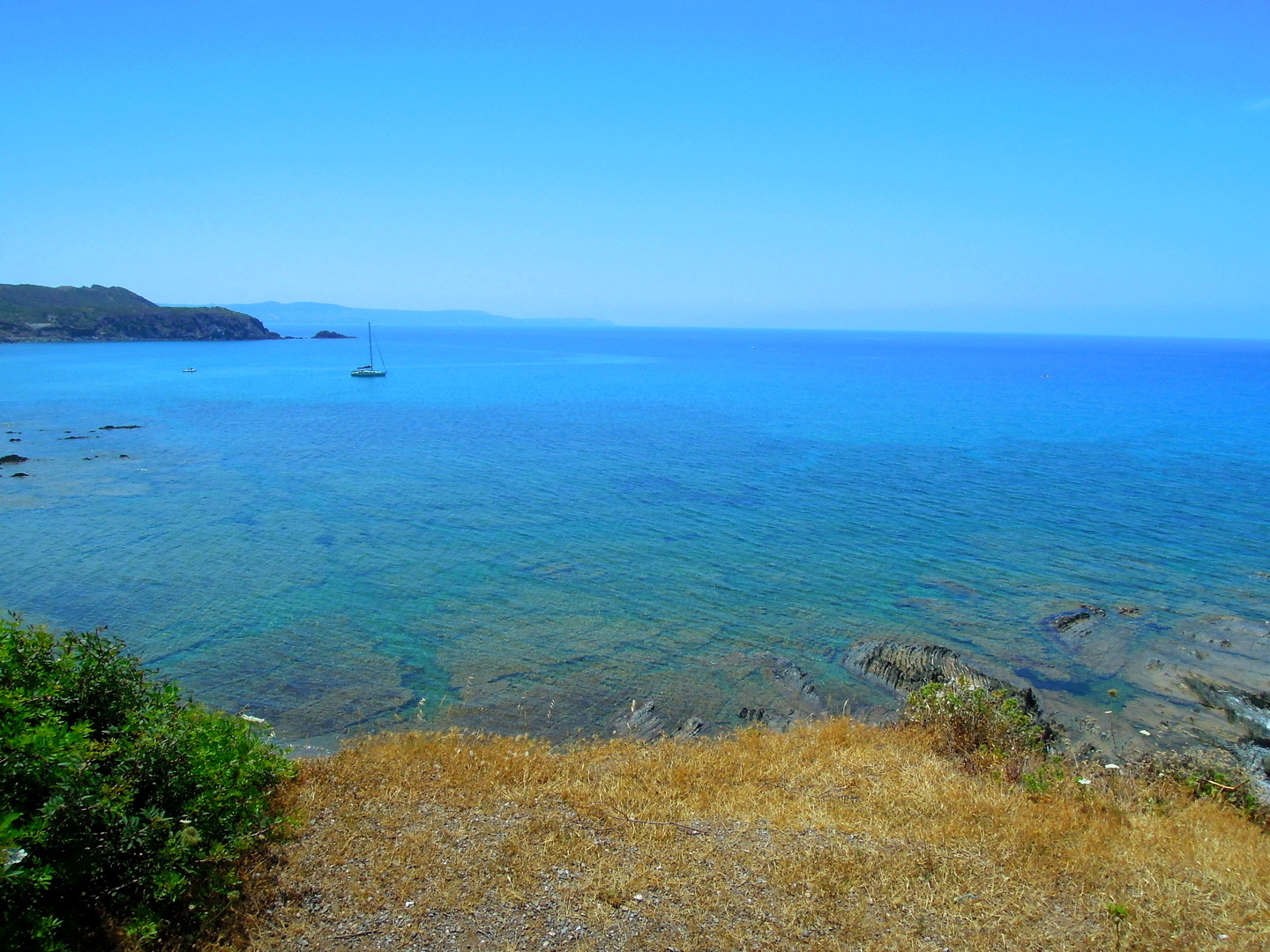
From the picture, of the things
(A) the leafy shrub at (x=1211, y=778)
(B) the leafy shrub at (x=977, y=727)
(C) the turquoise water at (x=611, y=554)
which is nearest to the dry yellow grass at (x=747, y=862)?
(A) the leafy shrub at (x=1211, y=778)

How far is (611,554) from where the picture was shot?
31125 mm

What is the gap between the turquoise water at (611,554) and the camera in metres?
21.6

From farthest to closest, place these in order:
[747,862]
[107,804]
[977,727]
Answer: [977,727] → [747,862] → [107,804]

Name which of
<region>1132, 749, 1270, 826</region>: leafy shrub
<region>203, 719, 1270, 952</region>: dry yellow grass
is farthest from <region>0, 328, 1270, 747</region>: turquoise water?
<region>203, 719, 1270, 952</region>: dry yellow grass

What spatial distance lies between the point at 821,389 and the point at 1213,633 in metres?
82.7

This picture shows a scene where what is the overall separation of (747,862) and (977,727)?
7197mm

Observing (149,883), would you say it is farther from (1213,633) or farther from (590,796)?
(1213,633)

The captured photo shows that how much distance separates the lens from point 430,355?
639 ft

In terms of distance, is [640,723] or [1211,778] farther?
A: [640,723]

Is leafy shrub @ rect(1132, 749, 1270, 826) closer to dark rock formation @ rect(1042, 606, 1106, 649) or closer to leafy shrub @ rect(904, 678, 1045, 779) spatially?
leafy shrub @ rect(904, 678, 1045, 779)

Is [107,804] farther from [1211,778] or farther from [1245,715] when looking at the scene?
[1245,715]

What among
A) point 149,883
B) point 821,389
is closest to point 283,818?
point 149,883

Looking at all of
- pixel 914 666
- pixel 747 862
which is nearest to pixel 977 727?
pixel 914 666

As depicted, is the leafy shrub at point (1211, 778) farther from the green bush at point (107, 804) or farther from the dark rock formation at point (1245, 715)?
the green bush at point (107, 804)
